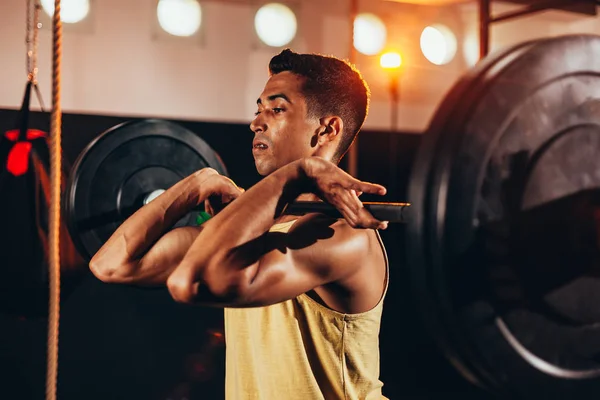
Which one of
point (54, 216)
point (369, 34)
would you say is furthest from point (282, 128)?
point (369, 34)

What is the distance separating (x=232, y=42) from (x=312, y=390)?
4.12 meters

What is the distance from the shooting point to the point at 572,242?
1.32m

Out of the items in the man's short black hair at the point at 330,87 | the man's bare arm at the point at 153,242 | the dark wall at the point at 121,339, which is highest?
the man's short black hair at the point at 330,87

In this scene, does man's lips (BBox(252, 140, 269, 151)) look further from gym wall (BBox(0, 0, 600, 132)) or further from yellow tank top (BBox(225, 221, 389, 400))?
gym wall (BBox(0, 0, 600, 132))

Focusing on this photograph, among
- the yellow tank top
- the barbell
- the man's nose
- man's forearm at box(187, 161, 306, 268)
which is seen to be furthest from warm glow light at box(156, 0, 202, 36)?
the barbell

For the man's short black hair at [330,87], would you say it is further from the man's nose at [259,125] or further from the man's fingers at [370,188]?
the man's fingers at [370,188]

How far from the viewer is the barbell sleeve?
1.42m

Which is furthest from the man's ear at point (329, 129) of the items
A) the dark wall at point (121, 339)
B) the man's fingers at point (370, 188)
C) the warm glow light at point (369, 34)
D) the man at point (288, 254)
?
the warm glow light at point (369, 34)

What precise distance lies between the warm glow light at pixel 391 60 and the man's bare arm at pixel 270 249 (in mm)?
4360

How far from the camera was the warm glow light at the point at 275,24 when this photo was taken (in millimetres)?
5539

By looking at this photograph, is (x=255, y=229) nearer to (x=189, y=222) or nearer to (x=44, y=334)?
(x=189, y=222)

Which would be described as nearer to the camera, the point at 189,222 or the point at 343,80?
the point at 343,80

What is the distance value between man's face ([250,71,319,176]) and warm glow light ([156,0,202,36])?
11.3 ft

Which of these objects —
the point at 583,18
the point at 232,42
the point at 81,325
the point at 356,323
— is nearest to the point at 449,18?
the point at 583,18
